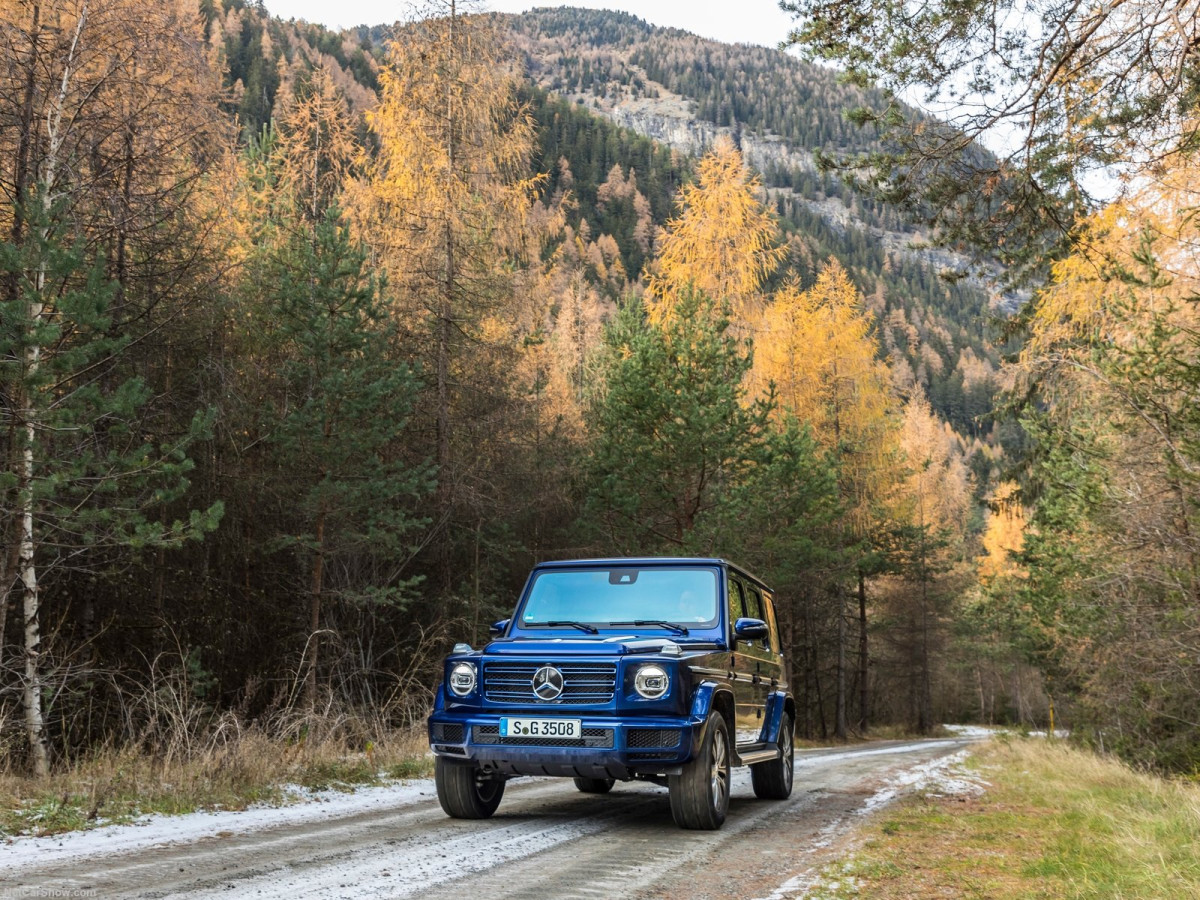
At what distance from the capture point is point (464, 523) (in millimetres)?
21922

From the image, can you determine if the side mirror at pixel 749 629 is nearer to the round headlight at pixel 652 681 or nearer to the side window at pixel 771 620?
the round headlight at pixel 652 681

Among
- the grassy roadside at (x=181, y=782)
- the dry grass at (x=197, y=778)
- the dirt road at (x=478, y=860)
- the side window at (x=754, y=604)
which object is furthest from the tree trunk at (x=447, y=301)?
the dirt road at (x=478, y=860)

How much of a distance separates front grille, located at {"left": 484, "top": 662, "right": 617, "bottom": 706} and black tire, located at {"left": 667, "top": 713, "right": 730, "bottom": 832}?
2.54ft

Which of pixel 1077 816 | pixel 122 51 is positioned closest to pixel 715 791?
pixel 1077 816

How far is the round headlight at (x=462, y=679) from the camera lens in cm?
694

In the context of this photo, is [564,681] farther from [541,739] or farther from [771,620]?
[771,620]

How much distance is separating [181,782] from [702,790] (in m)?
4.24

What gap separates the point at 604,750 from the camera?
6340mm

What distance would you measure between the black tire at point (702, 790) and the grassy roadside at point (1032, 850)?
1.06 meters

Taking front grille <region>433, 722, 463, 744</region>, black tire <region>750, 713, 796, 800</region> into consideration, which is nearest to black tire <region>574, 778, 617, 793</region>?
black tire <region>750, 713, 796, 800</region>

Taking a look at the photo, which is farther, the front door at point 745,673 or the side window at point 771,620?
the side window at point 771,620

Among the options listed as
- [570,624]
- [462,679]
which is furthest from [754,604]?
[462,679]

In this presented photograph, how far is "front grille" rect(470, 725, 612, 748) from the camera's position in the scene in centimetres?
639

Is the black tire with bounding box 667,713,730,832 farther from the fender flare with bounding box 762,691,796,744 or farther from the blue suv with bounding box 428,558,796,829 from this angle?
the fender flare with bounding box 762,691,796,744
